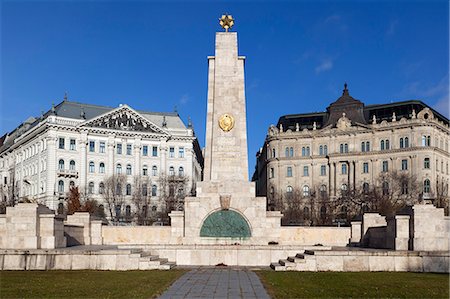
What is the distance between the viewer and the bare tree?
81875 millimetres

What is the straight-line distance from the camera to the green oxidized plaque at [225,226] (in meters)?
30.3

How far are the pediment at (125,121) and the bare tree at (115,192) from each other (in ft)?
33.4

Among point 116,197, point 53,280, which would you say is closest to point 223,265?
point 53,280

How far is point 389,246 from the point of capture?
84.6 ft

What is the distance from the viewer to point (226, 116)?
105ft

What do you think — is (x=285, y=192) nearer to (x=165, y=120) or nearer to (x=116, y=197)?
(x=165, y=120)

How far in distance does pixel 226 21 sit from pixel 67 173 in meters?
61.6

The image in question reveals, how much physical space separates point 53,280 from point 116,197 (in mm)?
67967

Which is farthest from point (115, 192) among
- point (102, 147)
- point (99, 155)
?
point (102, 147)

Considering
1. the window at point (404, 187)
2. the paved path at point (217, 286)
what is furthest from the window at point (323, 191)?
the paved path at point (217, 286)

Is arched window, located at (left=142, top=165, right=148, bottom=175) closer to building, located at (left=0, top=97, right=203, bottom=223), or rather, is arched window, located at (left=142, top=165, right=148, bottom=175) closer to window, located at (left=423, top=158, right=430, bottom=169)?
building, located at (left=0, top=97, right=203, bottom=223)

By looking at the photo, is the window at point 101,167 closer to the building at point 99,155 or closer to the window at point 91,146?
the building at point 99,155

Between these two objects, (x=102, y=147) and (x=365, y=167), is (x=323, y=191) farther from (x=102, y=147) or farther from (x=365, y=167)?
(x=102, y=147)

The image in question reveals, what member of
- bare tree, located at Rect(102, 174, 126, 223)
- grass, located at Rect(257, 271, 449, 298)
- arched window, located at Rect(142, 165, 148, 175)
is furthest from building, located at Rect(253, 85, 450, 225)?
grass, located at Rect(257, 271, 449, 298)
